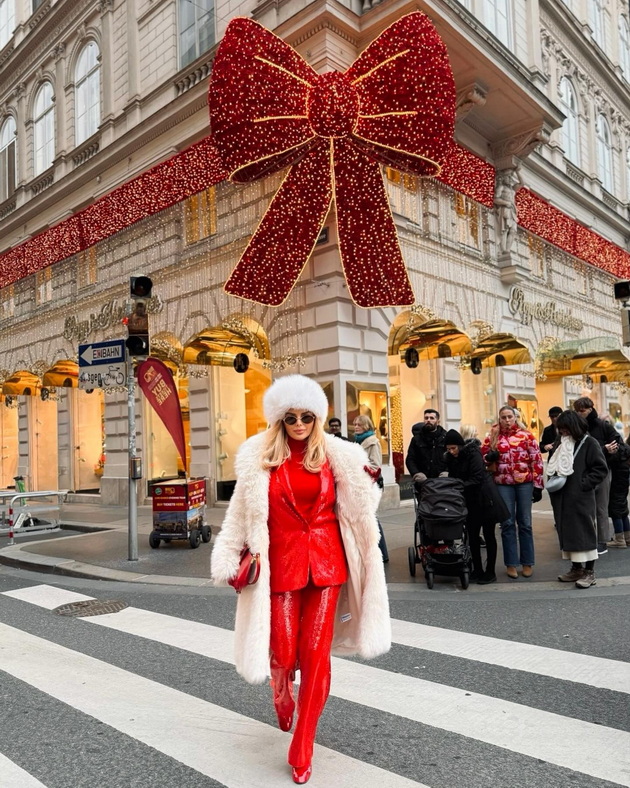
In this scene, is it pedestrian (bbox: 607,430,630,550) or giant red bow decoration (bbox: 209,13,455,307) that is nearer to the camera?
pedestrian (bbox: 607,430,630,550)

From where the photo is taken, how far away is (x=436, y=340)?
1611 cm

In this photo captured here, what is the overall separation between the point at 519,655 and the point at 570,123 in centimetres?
2315

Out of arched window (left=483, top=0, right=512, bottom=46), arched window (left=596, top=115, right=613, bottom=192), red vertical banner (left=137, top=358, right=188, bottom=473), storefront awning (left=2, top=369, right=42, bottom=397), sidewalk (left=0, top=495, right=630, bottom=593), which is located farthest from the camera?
arched window (left=596, top=115, right=613, bottom=192)

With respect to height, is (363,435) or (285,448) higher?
(363,435)

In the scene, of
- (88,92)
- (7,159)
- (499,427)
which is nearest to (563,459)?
(499,427)

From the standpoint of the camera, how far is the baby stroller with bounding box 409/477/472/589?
7.26 meters

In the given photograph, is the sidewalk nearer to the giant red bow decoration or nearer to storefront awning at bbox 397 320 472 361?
storefront awning at bbox 397 320 472 361

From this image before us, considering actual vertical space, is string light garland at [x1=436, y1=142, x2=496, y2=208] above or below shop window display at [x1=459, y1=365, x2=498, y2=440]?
above

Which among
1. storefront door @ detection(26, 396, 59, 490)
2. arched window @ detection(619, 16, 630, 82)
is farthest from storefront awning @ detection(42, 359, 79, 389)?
arched window @ detection(619, 16, 630, 82)

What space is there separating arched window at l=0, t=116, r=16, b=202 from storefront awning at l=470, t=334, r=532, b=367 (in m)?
18.9

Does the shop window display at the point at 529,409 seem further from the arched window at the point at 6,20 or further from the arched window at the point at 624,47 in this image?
the arched window at the point at 6,20

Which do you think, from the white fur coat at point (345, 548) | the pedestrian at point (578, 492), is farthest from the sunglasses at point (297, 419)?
the pedestrian at point (578, 492)

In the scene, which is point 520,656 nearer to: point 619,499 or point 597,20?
point 619,499

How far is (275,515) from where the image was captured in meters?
3.51
